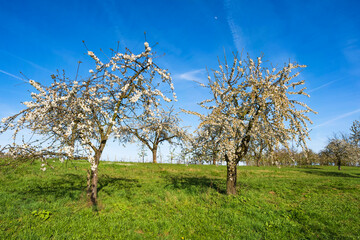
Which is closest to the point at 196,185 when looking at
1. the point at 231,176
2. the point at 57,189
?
the point at 231,176

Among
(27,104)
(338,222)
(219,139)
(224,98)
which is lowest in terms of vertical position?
(338,222)

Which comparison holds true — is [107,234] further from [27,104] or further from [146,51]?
[146,51]

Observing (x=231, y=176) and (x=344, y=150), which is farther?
(x=344, y=150)

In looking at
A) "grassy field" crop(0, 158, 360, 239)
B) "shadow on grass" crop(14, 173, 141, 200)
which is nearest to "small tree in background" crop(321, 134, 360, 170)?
"grassy field" crop(0, 158, 360, 239)

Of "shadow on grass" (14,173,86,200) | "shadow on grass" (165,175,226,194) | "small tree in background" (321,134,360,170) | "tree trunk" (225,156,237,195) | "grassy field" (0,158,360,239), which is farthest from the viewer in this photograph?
"small tree in background" (321,134,360,170)

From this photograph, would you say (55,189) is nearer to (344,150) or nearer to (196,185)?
(196,185)

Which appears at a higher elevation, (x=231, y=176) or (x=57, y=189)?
(x=231, y=176)

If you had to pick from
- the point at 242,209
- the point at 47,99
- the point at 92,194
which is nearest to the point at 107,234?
the point at 92,194

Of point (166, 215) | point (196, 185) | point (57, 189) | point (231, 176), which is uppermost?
point (231, 176)

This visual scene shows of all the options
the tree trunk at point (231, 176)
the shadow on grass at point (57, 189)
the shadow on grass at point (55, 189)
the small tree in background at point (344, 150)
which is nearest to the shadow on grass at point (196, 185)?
the tree trunk at point (231, 176)

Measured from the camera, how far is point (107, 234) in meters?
6.68

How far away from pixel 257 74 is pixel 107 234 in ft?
37.8

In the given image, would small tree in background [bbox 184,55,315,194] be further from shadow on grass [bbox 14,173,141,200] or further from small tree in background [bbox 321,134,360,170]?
small tree in background [bbox 321,134,360,170]

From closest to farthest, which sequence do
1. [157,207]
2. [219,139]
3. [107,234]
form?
[107,234] → [157,207] → [219,139]
